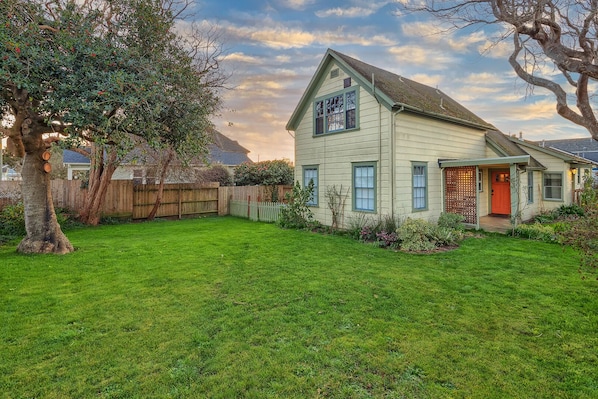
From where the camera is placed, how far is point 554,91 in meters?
9.23

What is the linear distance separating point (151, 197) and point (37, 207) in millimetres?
7334

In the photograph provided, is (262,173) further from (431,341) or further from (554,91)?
(431,341)

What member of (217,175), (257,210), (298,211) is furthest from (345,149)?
(217,175)

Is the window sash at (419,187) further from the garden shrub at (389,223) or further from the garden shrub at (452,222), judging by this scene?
the garden shrub at (389,223)

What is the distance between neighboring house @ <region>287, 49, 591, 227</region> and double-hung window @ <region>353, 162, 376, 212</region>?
1.4 inches

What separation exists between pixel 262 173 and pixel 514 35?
40.9ft

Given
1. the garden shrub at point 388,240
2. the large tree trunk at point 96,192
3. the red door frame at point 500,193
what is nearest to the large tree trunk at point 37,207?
the large tree trunk at point 96,192

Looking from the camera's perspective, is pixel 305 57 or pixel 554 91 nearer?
pixel 554 91

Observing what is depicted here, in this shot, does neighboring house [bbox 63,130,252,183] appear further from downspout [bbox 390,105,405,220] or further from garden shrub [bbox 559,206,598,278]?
garden shrub [bbox 559,206,598,278]

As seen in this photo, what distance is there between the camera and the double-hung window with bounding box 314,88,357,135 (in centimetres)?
1060

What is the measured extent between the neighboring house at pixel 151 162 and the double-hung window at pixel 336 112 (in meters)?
4.34

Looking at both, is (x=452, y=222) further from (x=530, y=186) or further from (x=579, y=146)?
(x=579, y=146)

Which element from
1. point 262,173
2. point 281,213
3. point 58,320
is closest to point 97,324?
point 58,320

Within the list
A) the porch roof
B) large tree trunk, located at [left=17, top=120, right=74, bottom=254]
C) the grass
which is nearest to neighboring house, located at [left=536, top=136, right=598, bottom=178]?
the porch roof
